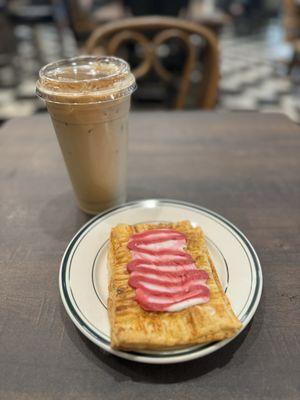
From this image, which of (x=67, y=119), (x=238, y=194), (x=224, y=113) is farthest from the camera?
(x=224, y=113)

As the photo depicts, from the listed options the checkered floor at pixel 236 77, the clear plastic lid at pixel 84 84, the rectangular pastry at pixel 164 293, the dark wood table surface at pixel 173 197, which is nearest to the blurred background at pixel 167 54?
the checkered floor at pixel 236 77

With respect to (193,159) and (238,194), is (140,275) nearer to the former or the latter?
(238,194)

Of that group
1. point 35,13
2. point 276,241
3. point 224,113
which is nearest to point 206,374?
point 276,241

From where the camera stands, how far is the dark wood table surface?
0.40 m

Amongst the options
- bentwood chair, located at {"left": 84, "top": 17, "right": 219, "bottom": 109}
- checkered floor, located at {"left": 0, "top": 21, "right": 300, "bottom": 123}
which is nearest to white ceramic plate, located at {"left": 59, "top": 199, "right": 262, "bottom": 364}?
bentwood chair, located at {"left": 84, "top": 17, "right": 219, "bottom": 109}

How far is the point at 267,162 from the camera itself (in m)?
0.84

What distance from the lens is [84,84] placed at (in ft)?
1.83

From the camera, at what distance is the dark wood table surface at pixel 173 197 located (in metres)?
0.40

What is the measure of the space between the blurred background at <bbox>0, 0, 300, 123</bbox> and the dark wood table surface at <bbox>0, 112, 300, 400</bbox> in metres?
0.46

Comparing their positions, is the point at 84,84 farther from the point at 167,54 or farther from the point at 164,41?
the point at 167,54

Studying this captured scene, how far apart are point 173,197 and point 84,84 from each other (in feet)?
0.99

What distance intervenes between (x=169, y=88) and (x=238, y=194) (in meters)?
1.48

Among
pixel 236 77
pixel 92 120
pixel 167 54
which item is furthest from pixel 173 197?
pixel 236 77

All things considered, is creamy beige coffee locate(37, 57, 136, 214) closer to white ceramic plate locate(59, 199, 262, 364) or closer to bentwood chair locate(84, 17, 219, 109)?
white ceramic plate locate(59, 199, 262, 364)
